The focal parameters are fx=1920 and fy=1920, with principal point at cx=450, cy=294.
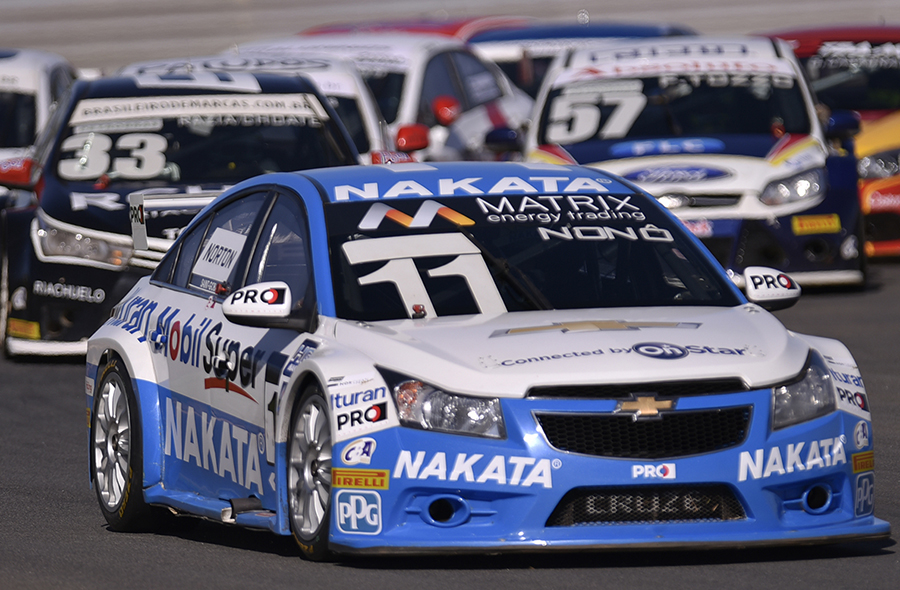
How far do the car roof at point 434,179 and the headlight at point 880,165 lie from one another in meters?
7.76

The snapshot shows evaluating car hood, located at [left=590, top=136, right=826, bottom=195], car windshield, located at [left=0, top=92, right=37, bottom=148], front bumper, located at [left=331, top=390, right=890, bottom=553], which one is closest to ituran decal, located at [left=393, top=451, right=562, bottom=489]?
front bumper, located at [left=331, top=390, right=890, bottom=553]

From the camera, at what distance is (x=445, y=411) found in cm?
563

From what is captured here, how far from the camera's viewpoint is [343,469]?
5.66 metres

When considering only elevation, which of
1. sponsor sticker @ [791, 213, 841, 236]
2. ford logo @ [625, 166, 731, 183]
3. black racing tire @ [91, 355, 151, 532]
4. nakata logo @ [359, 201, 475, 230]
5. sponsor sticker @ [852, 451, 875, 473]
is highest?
nakata logo @ [359, 201, 475, 230]

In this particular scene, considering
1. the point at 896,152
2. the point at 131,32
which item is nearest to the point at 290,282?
the point at 896,152

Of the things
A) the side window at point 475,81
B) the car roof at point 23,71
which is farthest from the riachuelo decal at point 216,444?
the side window at point 475,81

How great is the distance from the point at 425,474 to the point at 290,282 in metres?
1.28

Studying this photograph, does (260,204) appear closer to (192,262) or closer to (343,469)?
(192,262)

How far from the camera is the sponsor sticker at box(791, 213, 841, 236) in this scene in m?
12.8

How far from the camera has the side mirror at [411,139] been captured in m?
13.0

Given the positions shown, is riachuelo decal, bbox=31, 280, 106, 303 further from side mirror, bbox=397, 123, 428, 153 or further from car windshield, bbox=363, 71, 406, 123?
car windshield, bbox=363, 71, 406, 123

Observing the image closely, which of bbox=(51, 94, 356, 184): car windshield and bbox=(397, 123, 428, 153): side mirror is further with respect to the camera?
bbox=(397, 123, 428, 153): side mirror

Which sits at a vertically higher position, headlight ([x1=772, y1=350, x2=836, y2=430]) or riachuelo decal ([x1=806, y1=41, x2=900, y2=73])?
headlight ([x1=772, y1=350, x2=836, y2=430])

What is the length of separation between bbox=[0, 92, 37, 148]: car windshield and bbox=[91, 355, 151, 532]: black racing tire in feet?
27.7
